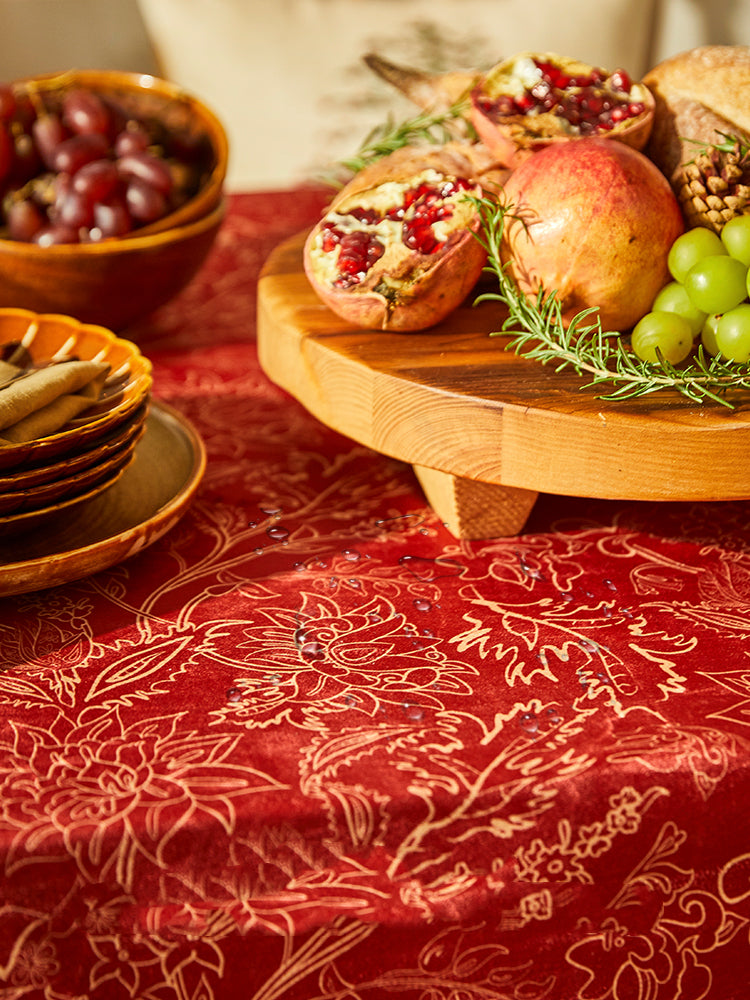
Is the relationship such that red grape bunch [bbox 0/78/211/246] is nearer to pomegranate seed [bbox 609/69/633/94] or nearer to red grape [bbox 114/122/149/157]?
red grape [bbox 114/122/149/157]

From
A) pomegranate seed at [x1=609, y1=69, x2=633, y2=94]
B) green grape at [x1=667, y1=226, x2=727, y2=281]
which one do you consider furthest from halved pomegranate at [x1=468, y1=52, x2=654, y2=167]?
green grape at [x1=667, y1=226, x2=727, y2=281]

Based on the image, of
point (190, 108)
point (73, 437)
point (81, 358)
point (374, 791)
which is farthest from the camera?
point (190, 108)

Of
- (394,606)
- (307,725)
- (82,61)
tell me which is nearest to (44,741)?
(307,725)

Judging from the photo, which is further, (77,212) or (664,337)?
(77,212)

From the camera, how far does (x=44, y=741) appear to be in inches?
26.1

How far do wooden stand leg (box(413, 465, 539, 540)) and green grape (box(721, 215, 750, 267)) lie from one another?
0.26 m

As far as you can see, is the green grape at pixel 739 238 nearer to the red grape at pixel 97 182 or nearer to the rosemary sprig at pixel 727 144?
the rosemary sprig at pixel 727 144

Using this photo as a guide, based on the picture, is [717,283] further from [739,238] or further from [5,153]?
[5,153]

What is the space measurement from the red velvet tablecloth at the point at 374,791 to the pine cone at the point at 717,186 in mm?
339

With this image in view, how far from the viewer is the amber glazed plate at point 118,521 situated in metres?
0.75

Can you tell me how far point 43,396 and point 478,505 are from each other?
370 mm

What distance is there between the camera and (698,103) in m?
0.97

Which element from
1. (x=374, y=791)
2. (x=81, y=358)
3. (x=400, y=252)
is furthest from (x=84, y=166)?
(x=374, y=791)

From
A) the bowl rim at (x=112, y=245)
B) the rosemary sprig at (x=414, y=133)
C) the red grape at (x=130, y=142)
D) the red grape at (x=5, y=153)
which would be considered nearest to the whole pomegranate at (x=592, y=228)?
the rosemary sprig at (x=414, y=133)
